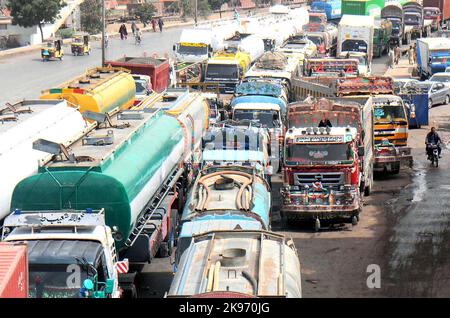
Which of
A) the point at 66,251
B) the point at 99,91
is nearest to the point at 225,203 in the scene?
the point at 66,251

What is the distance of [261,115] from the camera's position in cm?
3541

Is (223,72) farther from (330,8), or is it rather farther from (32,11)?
(330,8)

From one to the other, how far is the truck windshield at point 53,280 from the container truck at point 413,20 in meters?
76.6

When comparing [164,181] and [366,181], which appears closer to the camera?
[164,181]

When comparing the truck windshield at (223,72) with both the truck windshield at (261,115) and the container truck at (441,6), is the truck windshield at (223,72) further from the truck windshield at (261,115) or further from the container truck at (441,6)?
the container truck at (441,6)

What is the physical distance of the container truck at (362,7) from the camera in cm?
8850

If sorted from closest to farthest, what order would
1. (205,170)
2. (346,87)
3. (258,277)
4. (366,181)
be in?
(258,277) < (205,170) < (366,181) < (346,87)

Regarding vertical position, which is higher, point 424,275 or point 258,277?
point 258,277

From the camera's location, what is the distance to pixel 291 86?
143 feet

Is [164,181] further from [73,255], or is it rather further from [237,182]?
[73,255]

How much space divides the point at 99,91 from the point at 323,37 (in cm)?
4266

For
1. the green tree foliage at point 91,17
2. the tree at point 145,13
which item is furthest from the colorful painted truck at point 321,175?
the tree at point 145,13

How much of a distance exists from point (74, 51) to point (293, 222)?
4787 cm

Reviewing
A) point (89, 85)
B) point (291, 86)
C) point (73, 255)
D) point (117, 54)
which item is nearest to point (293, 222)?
point (89, 85)
